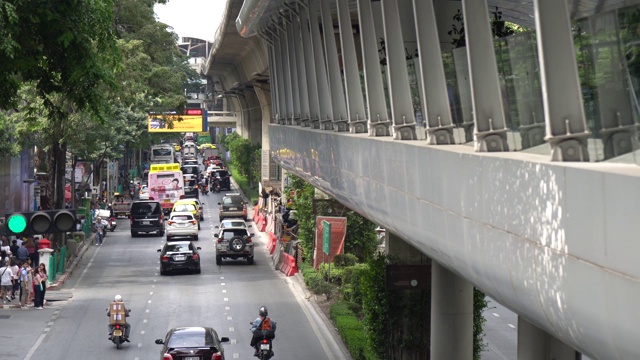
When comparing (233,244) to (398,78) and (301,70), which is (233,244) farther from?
(398,78)

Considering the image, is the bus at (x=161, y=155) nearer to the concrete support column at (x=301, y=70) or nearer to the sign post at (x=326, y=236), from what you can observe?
the sign post at (x=326, y=236)

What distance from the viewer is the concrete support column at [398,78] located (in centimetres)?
1847

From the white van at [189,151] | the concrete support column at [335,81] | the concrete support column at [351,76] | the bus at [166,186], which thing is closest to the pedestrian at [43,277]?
the concrete support column at [335,81]

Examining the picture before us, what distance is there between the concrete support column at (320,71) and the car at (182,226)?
31638 mm

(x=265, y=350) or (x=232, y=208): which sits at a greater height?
(x=232, y=208)

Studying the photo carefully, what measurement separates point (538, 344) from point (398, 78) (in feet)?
14.6

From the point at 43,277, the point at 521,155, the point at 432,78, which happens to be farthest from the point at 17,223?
the point at 43,277

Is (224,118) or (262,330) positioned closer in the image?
Answer: (262,330)

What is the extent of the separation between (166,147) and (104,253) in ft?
208

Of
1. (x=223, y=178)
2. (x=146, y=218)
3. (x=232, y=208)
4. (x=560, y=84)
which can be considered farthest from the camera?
(x=223, y=178)

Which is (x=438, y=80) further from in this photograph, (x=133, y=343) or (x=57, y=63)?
(x=133, y=343)

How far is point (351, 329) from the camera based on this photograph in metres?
30.5

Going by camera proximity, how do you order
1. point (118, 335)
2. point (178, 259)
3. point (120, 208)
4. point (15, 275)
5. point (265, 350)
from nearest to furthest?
point (265, 350) < point (118, 335) < point (15, 275) < point (178, 259) < point (120, 208)

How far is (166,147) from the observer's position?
391ft
